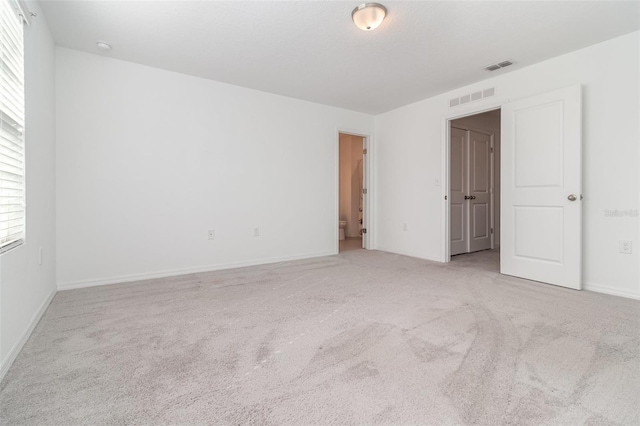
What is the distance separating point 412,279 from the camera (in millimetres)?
3381

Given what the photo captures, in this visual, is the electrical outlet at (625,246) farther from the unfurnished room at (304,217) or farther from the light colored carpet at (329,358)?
the light colored carpet at (329,358)

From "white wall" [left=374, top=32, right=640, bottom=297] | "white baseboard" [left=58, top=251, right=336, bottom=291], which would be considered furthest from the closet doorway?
"white baseboard" [left=58, top=251, right=336, bottom=291]

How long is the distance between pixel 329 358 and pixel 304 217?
10.1ft

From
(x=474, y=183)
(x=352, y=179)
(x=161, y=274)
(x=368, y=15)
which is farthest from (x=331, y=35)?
(x=352, y=179)

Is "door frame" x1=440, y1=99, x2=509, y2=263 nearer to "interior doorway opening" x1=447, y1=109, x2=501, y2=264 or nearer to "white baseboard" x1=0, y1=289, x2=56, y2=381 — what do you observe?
"interior doorway opening" x1=447, y1=109, x2=501, y2=264

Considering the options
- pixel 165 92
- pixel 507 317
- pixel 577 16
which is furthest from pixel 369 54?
pixel 507 317

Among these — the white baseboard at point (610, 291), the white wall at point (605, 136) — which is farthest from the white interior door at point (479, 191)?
the white baseboard at point (610, 291)

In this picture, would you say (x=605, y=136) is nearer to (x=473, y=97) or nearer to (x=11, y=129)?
(x=473, y=97)

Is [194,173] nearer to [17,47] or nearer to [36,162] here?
[36,162]

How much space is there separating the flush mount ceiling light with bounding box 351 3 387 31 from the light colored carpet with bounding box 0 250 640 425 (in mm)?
2257

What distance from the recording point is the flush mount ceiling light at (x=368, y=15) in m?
2.29

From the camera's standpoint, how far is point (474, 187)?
527 centimetres

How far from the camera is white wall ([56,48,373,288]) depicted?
3074 millimetres

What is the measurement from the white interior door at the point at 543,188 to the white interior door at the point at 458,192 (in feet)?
4.26
